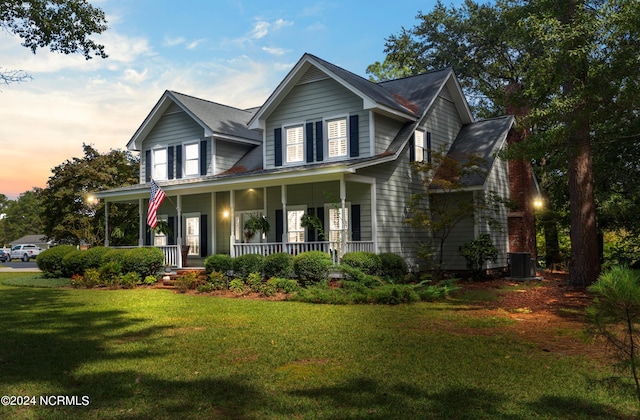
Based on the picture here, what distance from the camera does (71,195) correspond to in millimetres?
30750

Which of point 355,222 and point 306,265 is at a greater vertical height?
point 355,222

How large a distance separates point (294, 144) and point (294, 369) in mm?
13627

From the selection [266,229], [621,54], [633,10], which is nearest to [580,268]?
[621,54]

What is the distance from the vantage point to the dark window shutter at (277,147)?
19.2 metres

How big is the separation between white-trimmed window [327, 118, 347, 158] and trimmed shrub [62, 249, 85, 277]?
979 centimetres

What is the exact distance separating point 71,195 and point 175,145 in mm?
11960

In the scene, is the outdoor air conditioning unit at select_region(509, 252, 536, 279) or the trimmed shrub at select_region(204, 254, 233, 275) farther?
the outdoor air conditioning unit at select_region(509, 252, 536, 279)

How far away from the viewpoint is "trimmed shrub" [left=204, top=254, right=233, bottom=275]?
1634cm

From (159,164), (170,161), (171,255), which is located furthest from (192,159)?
(171,255)

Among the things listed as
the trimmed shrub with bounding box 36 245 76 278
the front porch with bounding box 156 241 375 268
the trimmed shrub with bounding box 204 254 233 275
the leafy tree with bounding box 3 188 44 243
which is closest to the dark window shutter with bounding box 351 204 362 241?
the front porch with bounding box 156 241 375 268

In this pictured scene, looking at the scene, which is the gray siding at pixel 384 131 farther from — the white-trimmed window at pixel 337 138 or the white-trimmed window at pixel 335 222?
the white-trimmed window at pixel 335 222

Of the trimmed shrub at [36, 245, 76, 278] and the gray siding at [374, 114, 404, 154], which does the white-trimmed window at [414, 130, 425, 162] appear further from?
the trimmed shrub at [36, 245, 76, 278]

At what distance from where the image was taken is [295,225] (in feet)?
62.8

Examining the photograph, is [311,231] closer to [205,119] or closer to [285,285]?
[285,285]
